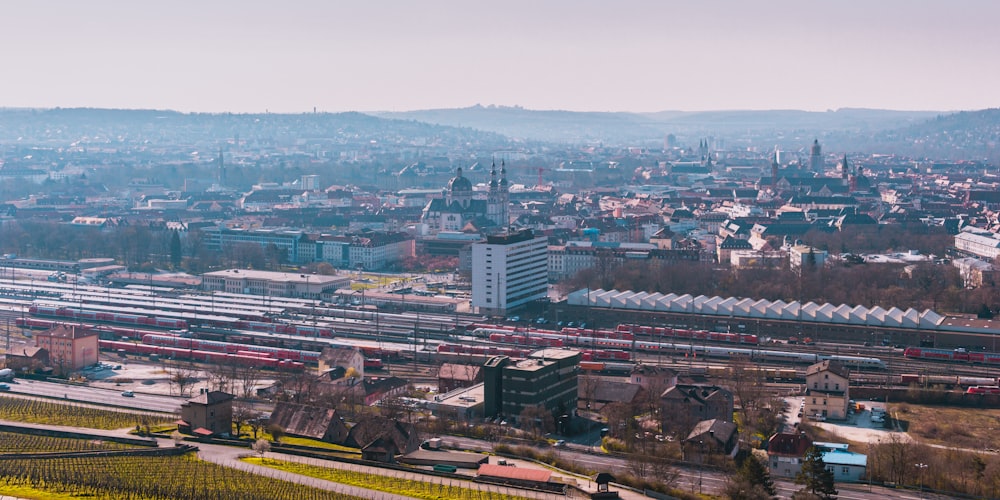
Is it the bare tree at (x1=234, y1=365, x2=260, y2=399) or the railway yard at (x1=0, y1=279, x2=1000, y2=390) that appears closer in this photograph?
the bare tree at (x1=234, y1=365, x2=260, y2=399)

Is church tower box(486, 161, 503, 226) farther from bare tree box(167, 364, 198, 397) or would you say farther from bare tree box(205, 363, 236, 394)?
bare tree box(205, 363, 236, 394)

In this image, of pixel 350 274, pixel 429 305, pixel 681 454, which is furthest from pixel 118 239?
pixel 681 454

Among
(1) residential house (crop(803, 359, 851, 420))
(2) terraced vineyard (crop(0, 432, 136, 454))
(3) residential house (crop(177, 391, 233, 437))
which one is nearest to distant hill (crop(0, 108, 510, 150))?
(2) terraced vineyard (crop(0, 432, 136, 454))

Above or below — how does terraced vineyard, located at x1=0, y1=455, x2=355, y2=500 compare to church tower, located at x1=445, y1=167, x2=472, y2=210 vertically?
below

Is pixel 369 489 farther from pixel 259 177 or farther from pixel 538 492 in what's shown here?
pixel 259 177

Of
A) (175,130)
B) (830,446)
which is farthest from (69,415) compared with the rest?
(175,130)

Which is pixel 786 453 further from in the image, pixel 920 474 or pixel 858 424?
pixel 858 424
